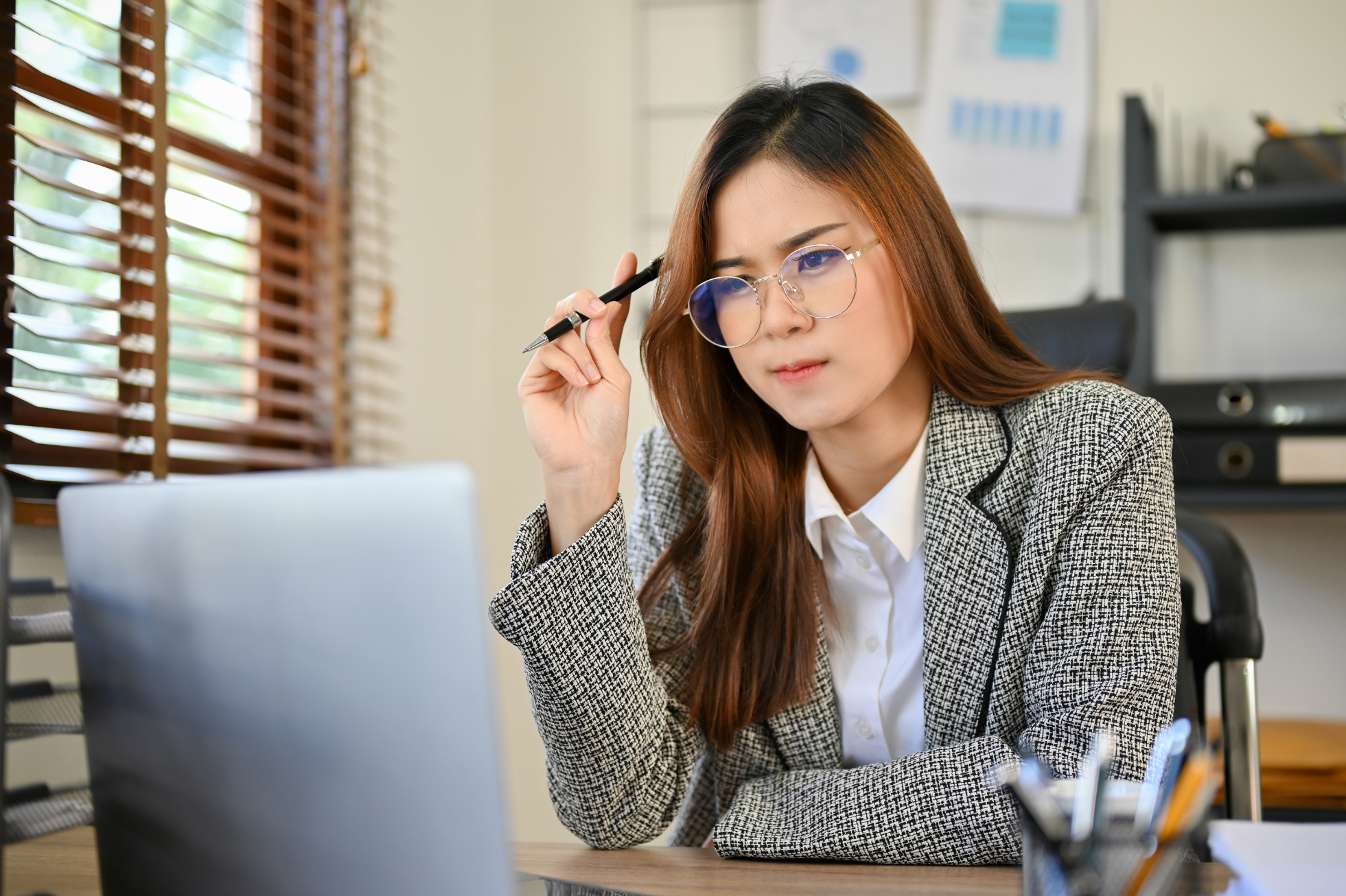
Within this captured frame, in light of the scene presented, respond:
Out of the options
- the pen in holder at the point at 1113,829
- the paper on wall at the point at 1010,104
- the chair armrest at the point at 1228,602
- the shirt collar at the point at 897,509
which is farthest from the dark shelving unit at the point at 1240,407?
the pen in holder at the point at 1113,829

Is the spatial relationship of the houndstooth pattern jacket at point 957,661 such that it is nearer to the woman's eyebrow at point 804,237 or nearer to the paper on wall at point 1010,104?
the woman's eyebrow at point 804,237

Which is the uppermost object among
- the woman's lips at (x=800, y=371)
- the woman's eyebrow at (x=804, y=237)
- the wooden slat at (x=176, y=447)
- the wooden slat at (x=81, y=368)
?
the woman's eyebrow at (x=804, y=237)

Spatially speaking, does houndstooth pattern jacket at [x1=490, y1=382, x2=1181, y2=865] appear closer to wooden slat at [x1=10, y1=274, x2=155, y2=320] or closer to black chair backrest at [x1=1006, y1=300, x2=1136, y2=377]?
black chair backrest at [x1=1006, y1=300, x2=1136, y2=377]

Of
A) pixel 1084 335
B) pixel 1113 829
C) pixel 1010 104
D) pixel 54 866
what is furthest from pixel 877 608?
pixel 1010 104

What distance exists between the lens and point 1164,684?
0.92m

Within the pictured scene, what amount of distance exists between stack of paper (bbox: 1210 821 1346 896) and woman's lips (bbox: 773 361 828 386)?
542 mm

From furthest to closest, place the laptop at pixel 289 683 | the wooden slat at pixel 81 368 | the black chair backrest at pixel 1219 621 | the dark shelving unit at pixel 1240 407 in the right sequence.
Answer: the dark shelving unit at pixel 1240 407, the wooden slat at pixel 81 368, the black chair backrest at pixel 1219 621, the laptop at pixel 289 683

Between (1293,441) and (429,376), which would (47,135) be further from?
(1293,441)

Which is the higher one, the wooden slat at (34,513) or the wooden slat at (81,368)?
the wooden slat at (81,368)

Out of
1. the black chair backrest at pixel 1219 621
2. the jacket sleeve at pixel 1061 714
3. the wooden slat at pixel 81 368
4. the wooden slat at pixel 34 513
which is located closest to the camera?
the jacket sleeve at pixel 1061 714

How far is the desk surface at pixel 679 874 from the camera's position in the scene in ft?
2.26

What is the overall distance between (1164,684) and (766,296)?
0.50m

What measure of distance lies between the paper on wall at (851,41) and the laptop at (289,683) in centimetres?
220

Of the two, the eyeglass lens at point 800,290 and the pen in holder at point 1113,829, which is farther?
the eyeglass lens at point 800,290
